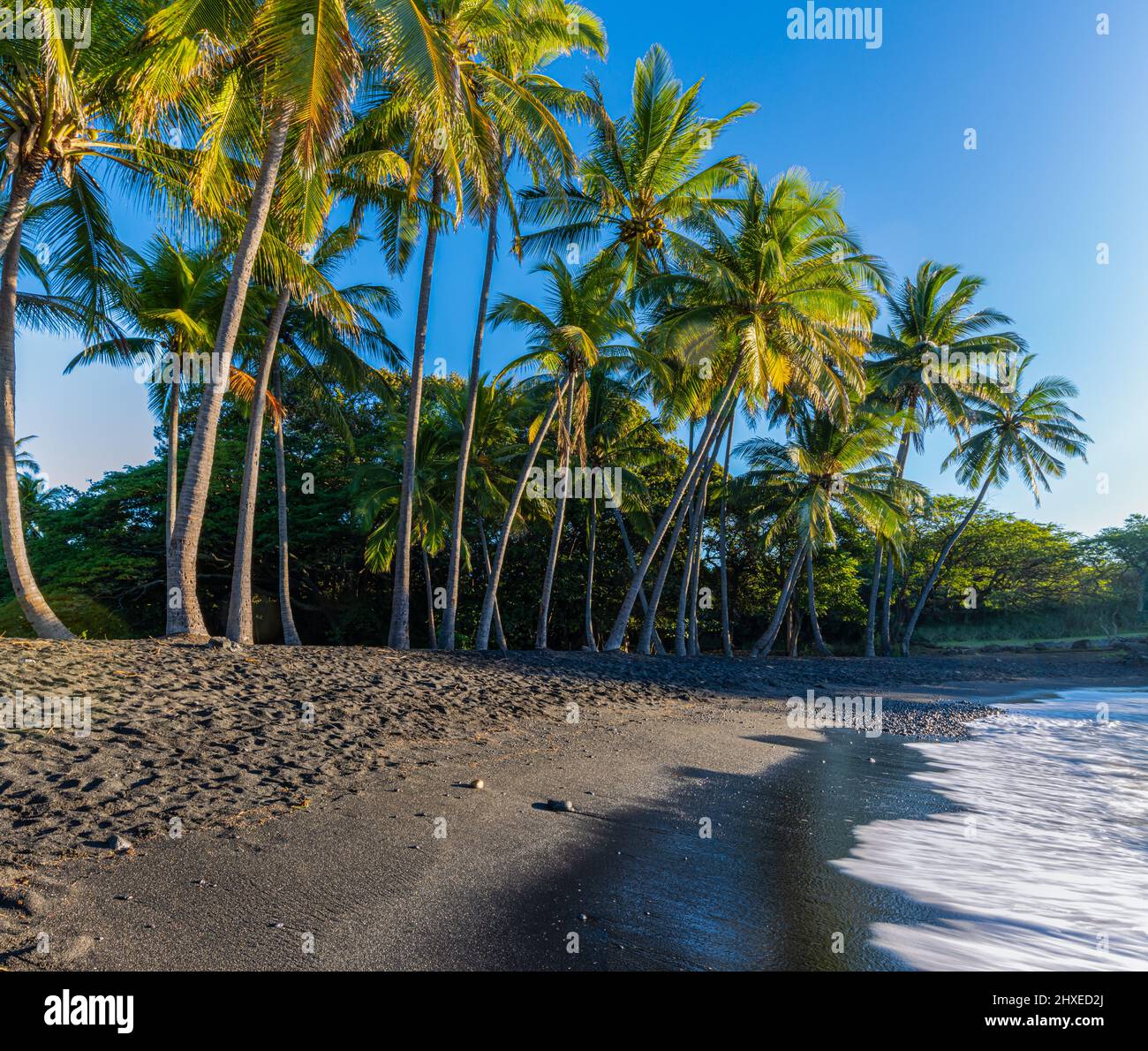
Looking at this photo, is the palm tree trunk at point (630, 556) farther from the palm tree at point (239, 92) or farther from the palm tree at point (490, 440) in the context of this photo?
the palm tree at point (239, 92)

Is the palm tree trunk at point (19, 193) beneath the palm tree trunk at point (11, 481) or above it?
above

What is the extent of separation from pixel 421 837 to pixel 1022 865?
3.92 meters

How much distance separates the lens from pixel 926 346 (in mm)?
23750

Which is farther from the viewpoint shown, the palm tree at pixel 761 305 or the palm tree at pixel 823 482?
the palm tree at pixel 823 482

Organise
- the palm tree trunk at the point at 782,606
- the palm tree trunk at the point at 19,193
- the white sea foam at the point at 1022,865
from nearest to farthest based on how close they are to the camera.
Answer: the white sea foam at the point at 1022,865, the palm tree trunk at the point at 19,193, the palm tree trunk at the point at 782,606

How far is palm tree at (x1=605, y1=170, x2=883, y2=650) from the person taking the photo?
15.5m

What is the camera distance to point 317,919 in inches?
112

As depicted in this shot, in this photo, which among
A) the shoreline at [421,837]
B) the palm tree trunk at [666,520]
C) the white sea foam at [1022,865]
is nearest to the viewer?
the shoreline at [421,837]

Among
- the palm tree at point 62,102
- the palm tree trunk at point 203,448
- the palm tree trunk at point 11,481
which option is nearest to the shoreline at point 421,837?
the palm tree trunk at point 203,448

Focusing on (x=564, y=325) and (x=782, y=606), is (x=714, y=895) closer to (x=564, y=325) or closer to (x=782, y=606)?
(x=564, y=325)

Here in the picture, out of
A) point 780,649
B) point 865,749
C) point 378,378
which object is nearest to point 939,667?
point 780,649

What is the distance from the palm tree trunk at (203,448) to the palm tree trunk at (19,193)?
2.39 metres

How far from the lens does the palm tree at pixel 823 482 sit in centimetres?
2167
